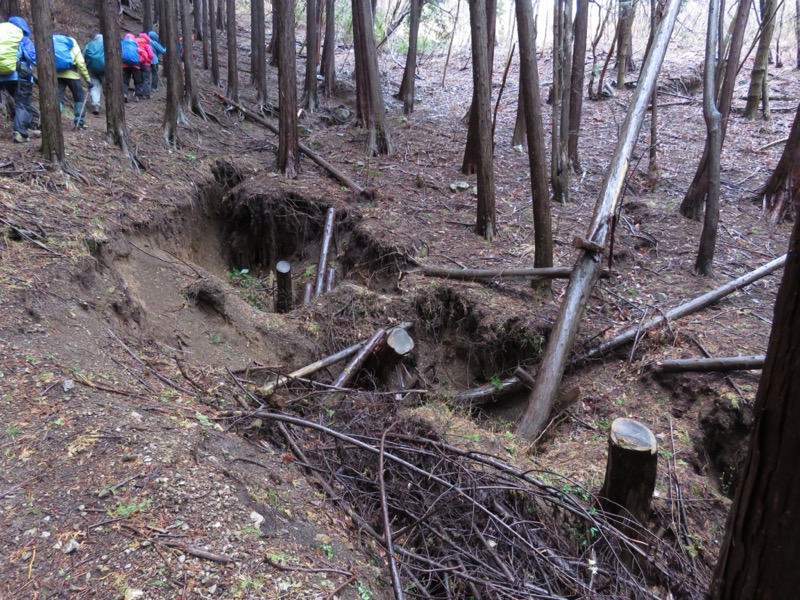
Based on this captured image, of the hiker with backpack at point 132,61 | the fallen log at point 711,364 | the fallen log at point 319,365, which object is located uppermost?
the hiker with backpack at point 132,61

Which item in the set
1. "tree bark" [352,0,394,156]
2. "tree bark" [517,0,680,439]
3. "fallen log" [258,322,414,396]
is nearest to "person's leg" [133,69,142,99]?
"tree bark" [352,0,394,156]

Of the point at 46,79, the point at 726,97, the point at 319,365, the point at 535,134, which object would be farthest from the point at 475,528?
the point at 726,97

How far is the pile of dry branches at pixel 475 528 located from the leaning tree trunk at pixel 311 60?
1365cm

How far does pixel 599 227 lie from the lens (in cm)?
661

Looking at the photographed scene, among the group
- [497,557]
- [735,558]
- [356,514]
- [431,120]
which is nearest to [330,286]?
[356,514]

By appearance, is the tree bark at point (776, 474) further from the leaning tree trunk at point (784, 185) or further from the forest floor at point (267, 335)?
the leaning tree trunk at point (784, 185)

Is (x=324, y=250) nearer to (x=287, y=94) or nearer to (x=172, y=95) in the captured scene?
(x=287, y=94)

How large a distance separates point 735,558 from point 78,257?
6.13 metres

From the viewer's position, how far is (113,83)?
843 cm

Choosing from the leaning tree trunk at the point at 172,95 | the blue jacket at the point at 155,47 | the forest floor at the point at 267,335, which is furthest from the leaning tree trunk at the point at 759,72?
the blue jacket at the point at 155,47

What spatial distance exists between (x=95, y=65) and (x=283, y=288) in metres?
6.88

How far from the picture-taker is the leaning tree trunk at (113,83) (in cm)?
820

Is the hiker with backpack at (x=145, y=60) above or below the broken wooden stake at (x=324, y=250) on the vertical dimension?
above

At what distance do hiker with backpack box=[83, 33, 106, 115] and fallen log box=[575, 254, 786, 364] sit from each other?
412 inches
